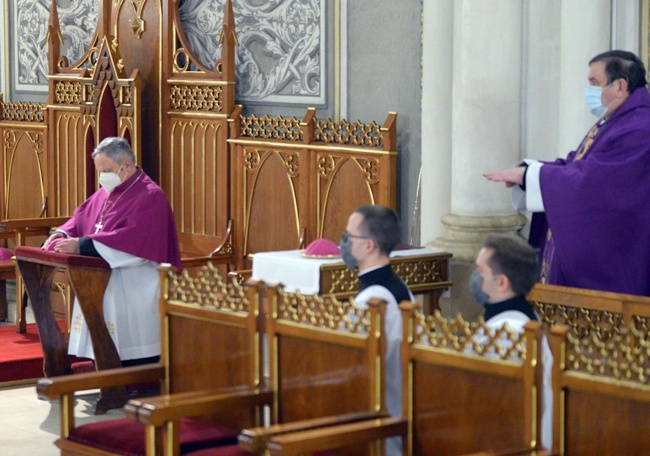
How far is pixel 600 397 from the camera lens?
391 cm

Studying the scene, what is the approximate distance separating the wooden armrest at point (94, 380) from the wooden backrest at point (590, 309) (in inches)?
68.3

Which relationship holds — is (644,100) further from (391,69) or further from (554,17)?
(391,69)

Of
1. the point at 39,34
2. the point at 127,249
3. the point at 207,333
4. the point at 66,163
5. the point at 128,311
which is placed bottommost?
the point at 128,311

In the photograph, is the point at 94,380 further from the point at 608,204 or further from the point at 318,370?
the point at 608,204

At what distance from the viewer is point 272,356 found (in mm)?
4961

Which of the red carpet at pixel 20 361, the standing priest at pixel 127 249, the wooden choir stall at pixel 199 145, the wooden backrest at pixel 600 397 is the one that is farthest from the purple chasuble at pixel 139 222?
the wooden backrest at pixel 600 397

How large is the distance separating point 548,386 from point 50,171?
23.9 ft

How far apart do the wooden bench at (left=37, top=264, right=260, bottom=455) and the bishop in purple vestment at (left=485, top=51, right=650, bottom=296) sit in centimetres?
151

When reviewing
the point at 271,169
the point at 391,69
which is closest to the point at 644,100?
the point at 391,69

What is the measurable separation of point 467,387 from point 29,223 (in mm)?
5955

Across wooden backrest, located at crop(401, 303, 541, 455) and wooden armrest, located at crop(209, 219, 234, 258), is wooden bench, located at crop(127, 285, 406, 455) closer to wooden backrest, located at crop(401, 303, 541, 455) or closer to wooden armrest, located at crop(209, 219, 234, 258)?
wooden backrest, located at crop(401, 303, 541, 455)

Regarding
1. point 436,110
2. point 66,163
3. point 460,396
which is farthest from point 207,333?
point 66,163

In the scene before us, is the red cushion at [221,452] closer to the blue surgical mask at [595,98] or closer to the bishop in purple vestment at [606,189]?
the bishop in purple vestment at [606,189]

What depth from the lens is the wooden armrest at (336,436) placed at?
4074 millimetres
